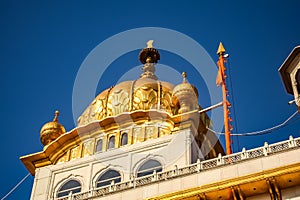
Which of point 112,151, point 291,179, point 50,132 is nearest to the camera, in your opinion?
point 291,179

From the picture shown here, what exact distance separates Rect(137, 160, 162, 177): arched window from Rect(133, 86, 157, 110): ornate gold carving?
4.01 m

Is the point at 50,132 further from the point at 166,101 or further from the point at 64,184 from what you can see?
the point at 166,101

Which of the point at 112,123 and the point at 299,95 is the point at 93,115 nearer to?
the point at 112,123

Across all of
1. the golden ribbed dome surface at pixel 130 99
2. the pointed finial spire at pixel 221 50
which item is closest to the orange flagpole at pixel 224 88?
the pointed finial spire at pixel 221 50

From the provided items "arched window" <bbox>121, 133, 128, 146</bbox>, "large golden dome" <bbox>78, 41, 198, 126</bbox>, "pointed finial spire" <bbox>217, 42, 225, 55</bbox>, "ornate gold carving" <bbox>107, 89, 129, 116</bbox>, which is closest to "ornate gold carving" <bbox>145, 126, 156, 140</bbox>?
"arched window" <bbox>121, 133, 128, 146</bbox>

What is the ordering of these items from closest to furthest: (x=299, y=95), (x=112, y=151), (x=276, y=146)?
1. (x=276, y=146)
2. (x=299, y=95)
3. (x=112, y=151)

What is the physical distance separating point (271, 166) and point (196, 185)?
8.06ft

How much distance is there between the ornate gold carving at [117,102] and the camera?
109 ft

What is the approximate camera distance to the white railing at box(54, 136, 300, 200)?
23250 mm

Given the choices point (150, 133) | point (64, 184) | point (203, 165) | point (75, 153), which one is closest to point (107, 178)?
point (64, 184)

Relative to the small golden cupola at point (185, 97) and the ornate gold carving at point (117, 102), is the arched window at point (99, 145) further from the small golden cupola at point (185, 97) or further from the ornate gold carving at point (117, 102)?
the small golden cupola at point (185, 97)

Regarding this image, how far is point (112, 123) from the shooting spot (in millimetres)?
32312

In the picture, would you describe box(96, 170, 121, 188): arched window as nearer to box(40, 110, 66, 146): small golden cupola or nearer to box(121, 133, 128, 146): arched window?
box(121, 133, 128, 146): arched window

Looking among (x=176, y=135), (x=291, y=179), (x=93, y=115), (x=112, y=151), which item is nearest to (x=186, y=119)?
(x=176, y=135)
